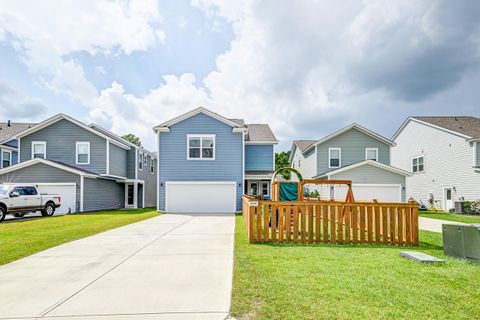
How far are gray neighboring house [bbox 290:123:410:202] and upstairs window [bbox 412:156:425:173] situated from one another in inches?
149

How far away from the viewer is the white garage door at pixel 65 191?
18.9 m

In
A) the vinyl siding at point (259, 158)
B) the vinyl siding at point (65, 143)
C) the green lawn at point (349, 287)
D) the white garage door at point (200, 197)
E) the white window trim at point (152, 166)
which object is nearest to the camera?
the green lawn at point (349, 287)

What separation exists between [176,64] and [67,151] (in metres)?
12.2

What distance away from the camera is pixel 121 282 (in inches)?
182

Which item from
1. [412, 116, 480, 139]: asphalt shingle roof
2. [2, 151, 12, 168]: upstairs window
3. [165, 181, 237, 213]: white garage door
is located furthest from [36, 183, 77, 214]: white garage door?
[412, 116, 480, 139]: asphalt shingle roof

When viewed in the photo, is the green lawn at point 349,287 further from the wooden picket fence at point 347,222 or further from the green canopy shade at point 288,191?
the green canopy shade at point 288,191

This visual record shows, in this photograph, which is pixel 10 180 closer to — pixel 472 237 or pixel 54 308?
pixel 54 308

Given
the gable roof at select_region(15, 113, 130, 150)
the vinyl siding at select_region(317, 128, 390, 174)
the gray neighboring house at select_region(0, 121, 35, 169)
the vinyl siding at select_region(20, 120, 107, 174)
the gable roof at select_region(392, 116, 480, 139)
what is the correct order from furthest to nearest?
the gray neighboring house at select_region(0, 121, 35, 169) < the vinyl siding at select_region(317, 128, 390, 174) < the gable roof at select_region(392, 116, 480, 139) < the vinyl siding at select_region(20, 120, 107, 174) < the gable roof at select_region(15, 113, 130, 150)

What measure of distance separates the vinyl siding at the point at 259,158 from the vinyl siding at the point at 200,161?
370 centimetres

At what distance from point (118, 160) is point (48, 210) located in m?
7.13

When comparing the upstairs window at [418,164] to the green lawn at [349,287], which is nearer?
the green lawn at [349,287]

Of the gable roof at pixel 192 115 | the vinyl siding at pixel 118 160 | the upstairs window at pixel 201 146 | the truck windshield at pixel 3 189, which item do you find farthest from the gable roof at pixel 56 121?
the truck windshield at pixel 3 189

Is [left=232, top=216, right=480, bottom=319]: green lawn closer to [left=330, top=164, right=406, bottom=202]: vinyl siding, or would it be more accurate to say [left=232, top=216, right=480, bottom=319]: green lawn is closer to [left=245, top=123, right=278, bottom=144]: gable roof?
[left=330, top=164, right=406, bottom=202]: vinyl siding

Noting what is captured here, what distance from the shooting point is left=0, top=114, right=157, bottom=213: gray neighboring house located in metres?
19.0
